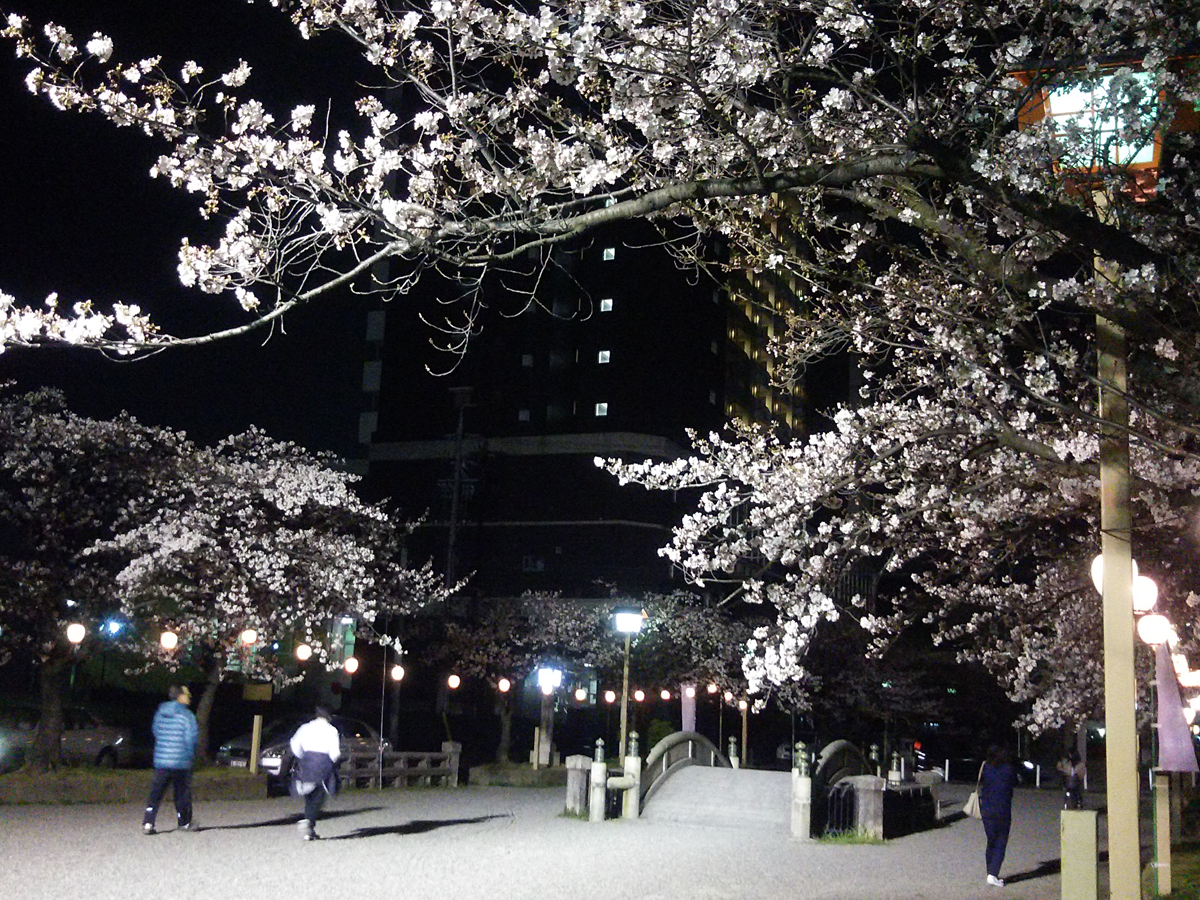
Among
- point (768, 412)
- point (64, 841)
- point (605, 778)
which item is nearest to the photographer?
point (64, 841)

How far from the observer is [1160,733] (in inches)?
422

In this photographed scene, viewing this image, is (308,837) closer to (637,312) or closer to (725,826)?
(725,826)

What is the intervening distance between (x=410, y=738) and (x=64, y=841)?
34.4 metres

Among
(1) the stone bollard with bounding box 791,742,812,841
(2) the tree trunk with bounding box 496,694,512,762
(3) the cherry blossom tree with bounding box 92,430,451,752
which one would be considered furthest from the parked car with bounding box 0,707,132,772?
(1) the stone bollard with bounding box 791,742,812,841

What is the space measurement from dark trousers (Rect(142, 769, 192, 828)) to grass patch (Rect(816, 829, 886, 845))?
9.67m

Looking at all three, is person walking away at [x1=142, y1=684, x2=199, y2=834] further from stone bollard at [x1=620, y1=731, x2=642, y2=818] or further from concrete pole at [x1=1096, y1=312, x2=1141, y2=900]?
concrete pole at [x1=1096, y1=312, x2=1141, y2=900]

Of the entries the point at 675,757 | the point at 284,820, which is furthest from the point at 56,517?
the point at 675,757

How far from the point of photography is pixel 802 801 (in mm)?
19469

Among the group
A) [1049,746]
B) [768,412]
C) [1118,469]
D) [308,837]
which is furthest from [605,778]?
[768,412]

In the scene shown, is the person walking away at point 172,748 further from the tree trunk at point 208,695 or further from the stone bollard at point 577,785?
the tree trunk at point 208,695

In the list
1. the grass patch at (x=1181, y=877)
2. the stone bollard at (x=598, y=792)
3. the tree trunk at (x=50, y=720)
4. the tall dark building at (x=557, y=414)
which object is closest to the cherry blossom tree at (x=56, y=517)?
the tree trunk at (x=50, y=720)

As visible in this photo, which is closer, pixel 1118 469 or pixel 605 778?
pixel 1118 469

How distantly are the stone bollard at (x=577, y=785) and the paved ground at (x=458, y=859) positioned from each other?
12.9 inches

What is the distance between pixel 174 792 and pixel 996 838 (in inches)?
409
